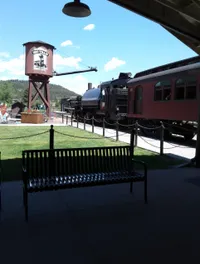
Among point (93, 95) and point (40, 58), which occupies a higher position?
point (40, 58)

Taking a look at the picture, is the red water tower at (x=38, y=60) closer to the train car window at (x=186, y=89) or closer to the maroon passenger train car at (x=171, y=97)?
the maroon passenger train car at (x=171, y=97)

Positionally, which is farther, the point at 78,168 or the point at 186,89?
the point at 186,89

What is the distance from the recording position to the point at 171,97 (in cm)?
1380

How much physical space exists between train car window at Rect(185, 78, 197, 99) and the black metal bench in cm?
830

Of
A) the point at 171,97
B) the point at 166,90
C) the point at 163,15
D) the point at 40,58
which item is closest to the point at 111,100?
the point at 166,90

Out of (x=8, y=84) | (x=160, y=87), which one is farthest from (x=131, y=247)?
(x=8, y=84)

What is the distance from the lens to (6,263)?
2848 mm

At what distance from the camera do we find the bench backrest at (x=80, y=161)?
4.66 m

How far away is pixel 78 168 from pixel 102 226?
4.44 ft

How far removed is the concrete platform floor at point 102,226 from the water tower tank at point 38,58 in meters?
23.9

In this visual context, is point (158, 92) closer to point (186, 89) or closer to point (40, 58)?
point (186, 89)

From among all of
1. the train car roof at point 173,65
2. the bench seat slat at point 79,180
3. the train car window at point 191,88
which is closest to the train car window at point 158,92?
the train car roof at point 173,65

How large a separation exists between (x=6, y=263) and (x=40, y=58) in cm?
2679

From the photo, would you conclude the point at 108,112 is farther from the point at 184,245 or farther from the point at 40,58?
the point at 184,245
